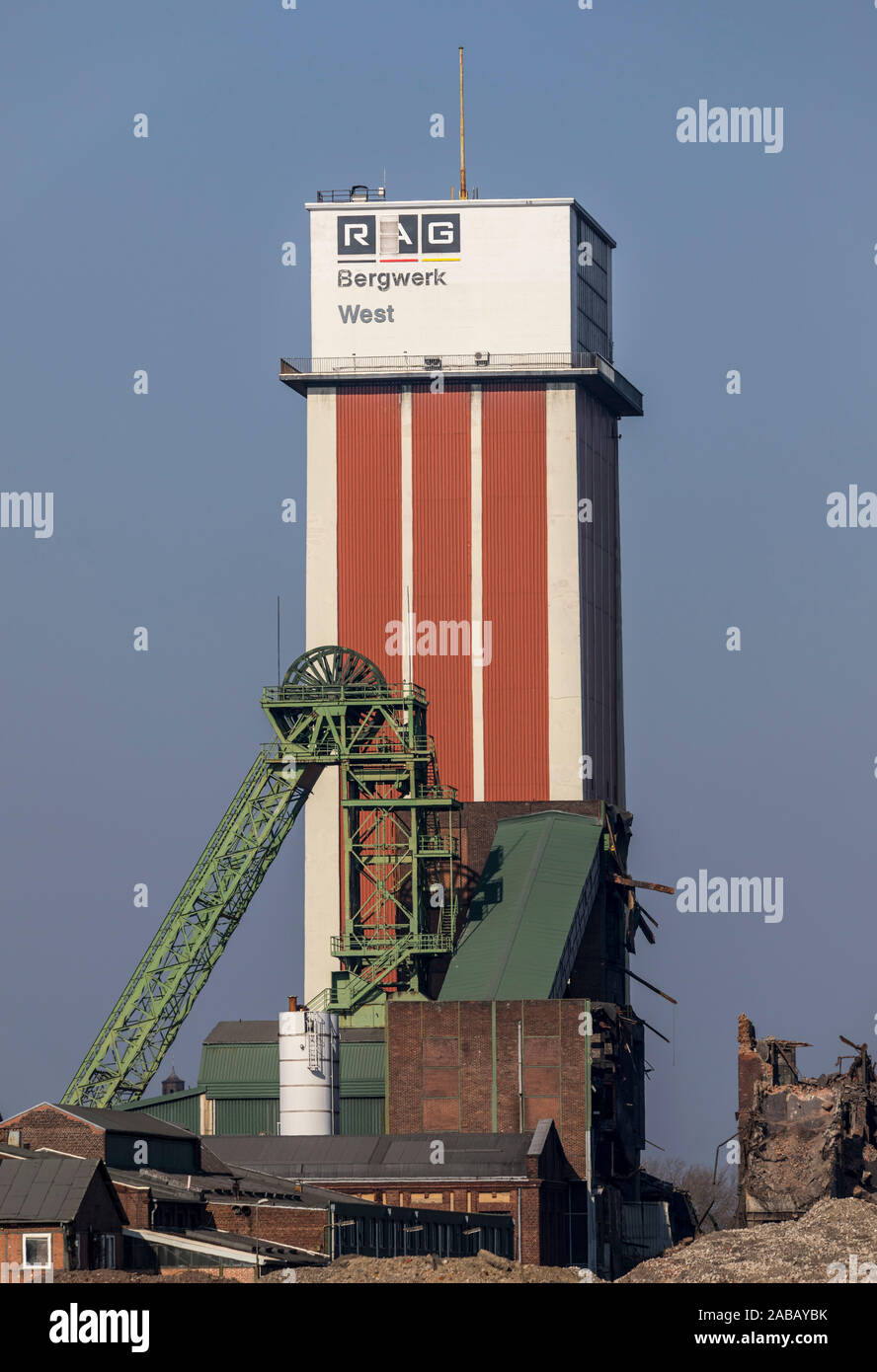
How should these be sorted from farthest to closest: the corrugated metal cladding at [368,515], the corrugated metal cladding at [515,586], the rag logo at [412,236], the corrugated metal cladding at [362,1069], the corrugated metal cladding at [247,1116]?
the rag logo at [412,236]
the corrugated metal cladding at [368,515]
the corrugated metal cladding at [515,586]
the corrugated metal cladding at [247,1116]
the corrugated metal cladding at [362,1069]

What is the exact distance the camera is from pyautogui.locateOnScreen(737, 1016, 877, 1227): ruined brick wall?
81875 mm

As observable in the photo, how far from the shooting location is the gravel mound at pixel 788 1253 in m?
64.9

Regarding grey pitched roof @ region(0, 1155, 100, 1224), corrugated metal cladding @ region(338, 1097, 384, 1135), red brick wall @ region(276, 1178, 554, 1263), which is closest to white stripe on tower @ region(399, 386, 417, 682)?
corrugated metal cladding @ region(338, 1097, 384, 1135)

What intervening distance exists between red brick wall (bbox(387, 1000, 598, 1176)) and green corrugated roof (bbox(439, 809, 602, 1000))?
2294 millimetres

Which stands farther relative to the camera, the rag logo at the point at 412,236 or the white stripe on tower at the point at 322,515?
the rag logo at the point at 412,236

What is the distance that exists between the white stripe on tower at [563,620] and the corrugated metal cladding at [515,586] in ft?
0.85

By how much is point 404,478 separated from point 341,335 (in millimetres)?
6902

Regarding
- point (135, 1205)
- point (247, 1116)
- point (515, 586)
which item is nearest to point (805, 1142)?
point (247, 1116)

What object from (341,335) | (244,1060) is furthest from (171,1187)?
(341,335)

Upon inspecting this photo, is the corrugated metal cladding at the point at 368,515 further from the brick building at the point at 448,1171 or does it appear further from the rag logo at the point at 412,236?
the brick building at the point at 448,1171

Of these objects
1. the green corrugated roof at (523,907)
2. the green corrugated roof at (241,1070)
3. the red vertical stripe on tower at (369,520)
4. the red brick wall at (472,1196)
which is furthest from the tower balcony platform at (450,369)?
the red brick wall at (472,1196)

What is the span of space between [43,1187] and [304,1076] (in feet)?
79.2

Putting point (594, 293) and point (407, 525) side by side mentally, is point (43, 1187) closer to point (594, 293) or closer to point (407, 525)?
point (407, 525)

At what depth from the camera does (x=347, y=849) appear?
98438mm
